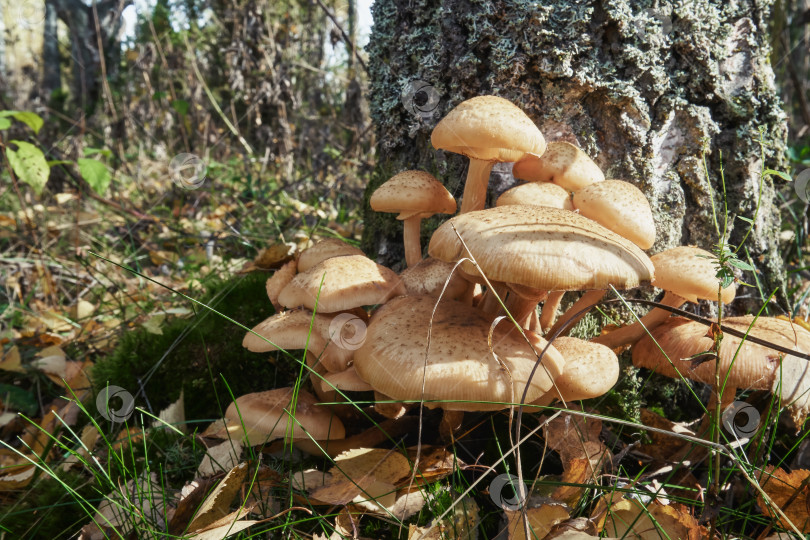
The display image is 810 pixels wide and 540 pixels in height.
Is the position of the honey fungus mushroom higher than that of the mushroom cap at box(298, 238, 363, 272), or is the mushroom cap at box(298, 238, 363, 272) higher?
the mushroom cap at box(298, 238, 363, 272)

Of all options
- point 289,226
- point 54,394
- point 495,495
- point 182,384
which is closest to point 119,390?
point 182,384

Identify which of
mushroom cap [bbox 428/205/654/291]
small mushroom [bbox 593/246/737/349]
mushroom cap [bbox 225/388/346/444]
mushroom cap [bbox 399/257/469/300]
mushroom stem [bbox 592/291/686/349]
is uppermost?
mushroom cap [bbox 428/205/654/291]

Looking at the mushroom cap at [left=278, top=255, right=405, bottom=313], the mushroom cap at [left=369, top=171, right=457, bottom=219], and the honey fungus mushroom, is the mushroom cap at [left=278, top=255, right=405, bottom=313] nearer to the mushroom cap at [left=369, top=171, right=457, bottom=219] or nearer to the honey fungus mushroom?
the mushroom cap at [left=369, top=171, right=457, bottom=219]

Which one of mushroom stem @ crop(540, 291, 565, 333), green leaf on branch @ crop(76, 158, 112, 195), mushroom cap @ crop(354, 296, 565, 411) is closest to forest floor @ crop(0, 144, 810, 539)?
mushroom cap @ crop(354, 296, 565, 411)

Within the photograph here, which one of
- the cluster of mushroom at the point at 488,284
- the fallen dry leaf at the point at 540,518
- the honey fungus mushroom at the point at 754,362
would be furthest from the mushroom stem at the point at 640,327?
the fallen dry leaf at the point at 540,518

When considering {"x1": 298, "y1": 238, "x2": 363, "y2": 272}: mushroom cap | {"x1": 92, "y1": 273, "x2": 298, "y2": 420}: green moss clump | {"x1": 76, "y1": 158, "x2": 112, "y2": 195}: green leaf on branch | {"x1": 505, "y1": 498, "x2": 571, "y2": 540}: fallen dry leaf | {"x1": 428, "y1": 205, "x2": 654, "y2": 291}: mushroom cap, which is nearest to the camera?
{"x1": 428, "y1": 205, "x2": 654, "y2": 291}: mushroom cap

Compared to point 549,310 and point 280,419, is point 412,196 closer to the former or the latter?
point 549,310

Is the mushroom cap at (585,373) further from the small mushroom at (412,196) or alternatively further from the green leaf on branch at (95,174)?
the green leaf on branch at (95,174)
